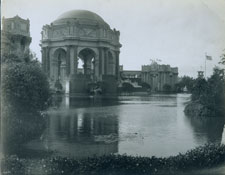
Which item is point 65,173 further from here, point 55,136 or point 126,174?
point 55,136

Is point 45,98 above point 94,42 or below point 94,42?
below

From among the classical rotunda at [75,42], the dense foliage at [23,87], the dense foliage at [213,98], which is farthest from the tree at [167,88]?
the dense foliage at [23,87]

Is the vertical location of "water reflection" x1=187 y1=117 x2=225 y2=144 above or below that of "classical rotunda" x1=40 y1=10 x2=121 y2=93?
below

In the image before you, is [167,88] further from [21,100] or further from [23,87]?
[23,87]

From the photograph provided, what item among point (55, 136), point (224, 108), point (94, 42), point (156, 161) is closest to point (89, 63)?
→ point (94, 42)

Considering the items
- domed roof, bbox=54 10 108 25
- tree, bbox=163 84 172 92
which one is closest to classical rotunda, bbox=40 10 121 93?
domed roof, bbox=54 10 108 25

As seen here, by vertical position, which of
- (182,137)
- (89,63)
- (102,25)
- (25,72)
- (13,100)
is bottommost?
(182,137)

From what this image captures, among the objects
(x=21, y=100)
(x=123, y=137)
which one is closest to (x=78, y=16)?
(x=123, y=137)

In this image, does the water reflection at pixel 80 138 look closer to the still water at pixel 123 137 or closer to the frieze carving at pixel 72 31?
the still water at pixel 123 137

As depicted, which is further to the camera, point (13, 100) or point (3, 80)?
point (13, 100)

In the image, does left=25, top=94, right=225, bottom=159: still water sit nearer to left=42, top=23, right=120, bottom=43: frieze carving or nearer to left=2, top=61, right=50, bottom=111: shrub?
left=2, top=61, right=50, bottom=111: shrub
